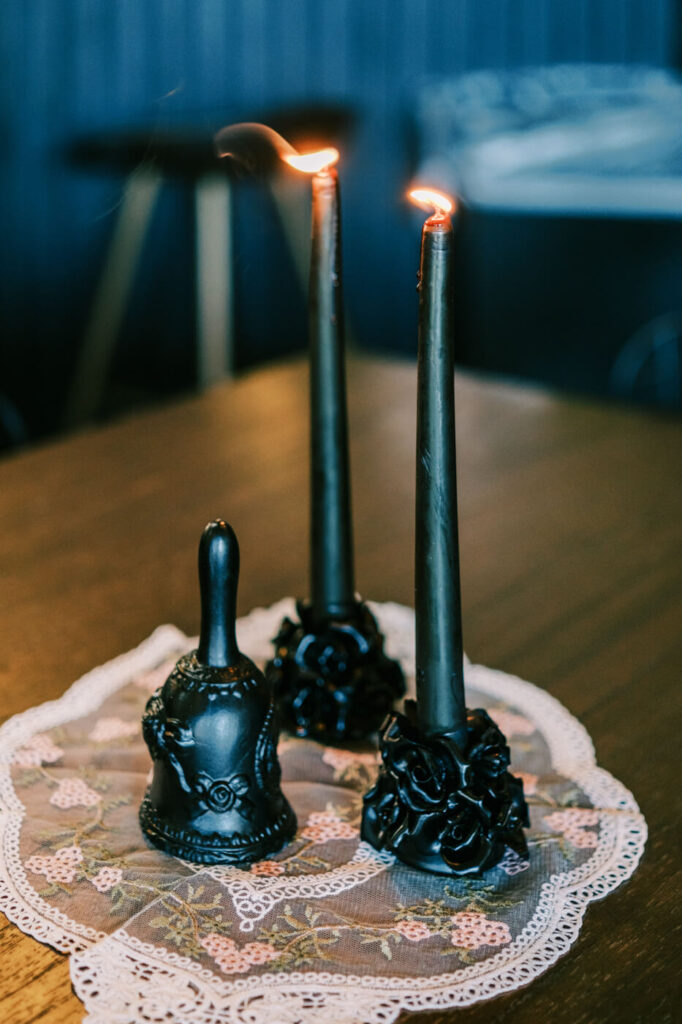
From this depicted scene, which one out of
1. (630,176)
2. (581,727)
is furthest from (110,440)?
(630,176)

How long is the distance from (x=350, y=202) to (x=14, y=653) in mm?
3613

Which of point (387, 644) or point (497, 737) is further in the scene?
point (387, 644)

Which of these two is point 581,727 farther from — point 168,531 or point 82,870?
point 168,531

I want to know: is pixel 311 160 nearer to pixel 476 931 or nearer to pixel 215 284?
pixel 476 931

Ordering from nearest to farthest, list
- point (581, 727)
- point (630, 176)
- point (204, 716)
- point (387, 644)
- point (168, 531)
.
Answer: point (204, 716)
point (581, 727)
point (387, 644)
point (168, 531)
point (630, 176)

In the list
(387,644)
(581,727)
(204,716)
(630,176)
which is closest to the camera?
(204,716)

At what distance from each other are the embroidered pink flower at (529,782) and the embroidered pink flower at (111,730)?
259mm

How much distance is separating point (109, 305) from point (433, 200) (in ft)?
11.5

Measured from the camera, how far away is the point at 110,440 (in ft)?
4.33

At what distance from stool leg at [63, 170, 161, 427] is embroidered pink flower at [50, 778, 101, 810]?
3.30 m

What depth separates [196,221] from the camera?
12.7 feet

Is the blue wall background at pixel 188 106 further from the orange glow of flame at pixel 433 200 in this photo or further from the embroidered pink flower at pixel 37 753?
the orange glow of flame at pixel 433 200

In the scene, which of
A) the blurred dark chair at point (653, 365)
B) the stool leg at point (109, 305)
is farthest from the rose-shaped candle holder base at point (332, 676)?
the stool leg at point (109, 305)

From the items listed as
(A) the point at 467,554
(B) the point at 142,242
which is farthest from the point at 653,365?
(A) the point at 467,554
